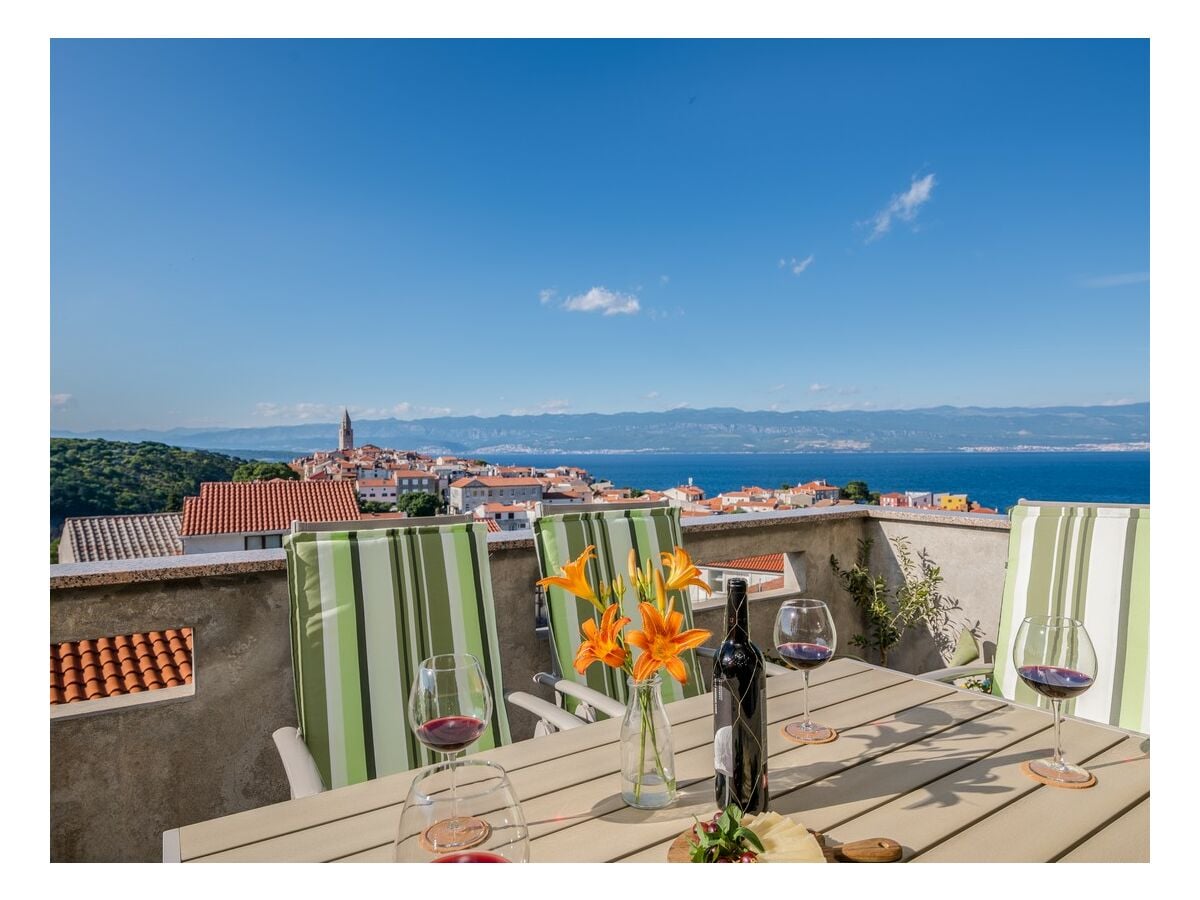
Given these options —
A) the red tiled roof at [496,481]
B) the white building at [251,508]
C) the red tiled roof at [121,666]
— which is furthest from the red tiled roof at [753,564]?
the red tiled roof at [496,481]

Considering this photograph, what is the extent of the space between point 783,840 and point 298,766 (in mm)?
801

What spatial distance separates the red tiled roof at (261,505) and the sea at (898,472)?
25.9m

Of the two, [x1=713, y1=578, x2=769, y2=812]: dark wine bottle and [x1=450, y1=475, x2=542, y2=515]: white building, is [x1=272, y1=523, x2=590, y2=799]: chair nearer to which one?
[x1=713, y1=578, x2=769, y2=812]: dark wine bottle

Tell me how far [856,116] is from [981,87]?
8.58 m

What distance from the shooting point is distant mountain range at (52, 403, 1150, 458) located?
37.5 meters

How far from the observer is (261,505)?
14469 millimetres

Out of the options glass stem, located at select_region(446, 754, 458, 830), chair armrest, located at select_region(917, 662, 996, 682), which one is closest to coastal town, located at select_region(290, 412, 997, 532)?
chair armrest, located at select_region(917, 662, 996, 682)

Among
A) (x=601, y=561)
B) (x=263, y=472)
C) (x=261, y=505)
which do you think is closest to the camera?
(x=601, y=561)

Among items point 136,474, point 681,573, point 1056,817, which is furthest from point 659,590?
point 136,474

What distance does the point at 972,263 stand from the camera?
4638 centimetres

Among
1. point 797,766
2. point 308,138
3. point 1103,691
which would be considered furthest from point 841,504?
point 308,138

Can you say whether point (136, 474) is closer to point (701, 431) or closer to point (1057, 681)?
point (1057, 681)

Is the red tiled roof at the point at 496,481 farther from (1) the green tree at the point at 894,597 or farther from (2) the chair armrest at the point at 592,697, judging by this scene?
(2) the chair armrest at the point at 592,697
